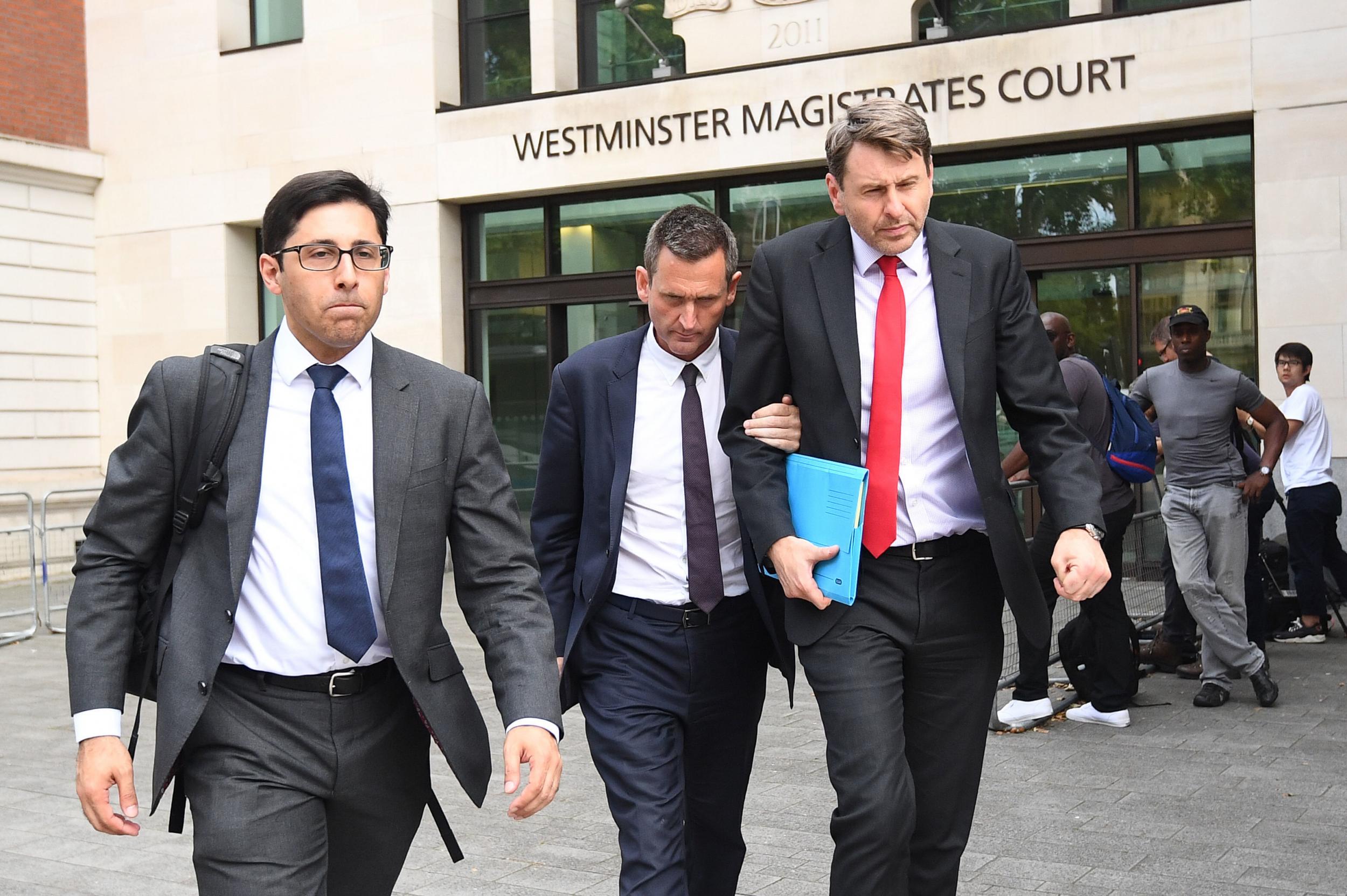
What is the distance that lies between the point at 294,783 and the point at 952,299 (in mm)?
1883

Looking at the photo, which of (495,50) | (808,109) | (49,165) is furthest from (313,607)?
(49,165)

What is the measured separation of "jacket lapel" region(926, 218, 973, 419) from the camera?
3.48 meters

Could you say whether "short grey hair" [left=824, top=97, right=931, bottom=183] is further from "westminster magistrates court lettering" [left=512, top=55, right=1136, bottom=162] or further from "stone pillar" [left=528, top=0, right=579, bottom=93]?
"stone pillar" [left=528, top=0, right=579, bottom=93]

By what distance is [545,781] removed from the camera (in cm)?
285

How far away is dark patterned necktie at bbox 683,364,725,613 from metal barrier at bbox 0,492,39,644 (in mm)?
9184

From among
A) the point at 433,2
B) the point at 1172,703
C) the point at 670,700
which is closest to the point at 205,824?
the point at 670,700

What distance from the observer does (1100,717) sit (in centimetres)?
778

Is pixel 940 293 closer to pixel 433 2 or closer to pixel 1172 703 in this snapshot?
pixel 1172 703

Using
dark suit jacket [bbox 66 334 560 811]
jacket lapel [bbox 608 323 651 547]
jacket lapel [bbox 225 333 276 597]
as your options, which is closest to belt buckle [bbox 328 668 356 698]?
dark suit jacket [bbox 66 334 560 811]

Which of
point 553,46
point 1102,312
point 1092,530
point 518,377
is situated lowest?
point 1092,530

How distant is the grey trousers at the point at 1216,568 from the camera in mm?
8055

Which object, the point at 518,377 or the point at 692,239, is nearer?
the point at 692,239

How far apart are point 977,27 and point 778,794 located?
9.77 metres

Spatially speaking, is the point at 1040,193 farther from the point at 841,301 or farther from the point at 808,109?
the point at 841,301
